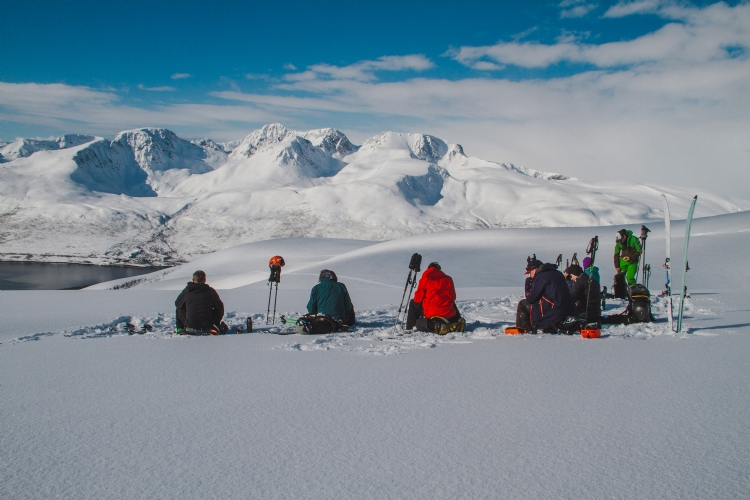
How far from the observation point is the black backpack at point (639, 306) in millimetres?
8891

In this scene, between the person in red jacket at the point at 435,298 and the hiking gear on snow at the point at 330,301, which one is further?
the hiking gear on snow at the point at 330,301

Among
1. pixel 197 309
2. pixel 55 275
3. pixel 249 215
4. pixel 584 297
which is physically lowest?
pixel 55 275

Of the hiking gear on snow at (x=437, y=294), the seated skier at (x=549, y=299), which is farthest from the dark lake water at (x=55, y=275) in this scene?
the seated skier at (x=549, y=299)

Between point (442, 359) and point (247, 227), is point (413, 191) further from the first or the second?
point (442, 359)

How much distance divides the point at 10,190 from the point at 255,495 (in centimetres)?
20555

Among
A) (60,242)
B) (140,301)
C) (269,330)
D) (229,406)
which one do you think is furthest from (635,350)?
(60,242)

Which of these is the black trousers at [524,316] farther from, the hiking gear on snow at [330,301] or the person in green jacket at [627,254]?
the person in green jacket at [627,254]

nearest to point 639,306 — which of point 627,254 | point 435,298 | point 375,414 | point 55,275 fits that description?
point 435,298

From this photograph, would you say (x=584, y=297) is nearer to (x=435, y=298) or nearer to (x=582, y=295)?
(x=582, y=295)

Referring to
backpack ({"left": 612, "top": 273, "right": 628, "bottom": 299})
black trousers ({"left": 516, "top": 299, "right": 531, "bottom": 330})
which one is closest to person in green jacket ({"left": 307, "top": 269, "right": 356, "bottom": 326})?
black trousers ({"left": 516, "top": 299, "right": 531, "bottom": 330})

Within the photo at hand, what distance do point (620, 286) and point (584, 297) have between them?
575 centimetres

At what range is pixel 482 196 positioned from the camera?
197250mm

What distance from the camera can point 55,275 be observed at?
82812mm

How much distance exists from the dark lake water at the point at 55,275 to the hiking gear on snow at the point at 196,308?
2482 inches
